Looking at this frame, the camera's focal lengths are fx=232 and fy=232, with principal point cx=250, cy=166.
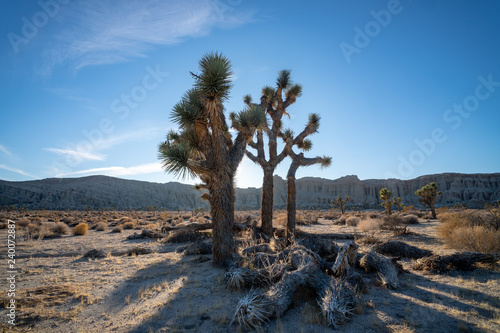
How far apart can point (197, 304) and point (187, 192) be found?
91482 mm

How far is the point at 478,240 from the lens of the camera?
22.2 ft

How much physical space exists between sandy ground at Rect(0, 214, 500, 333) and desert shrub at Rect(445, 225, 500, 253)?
1.26 meters

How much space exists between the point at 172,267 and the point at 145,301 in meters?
2.65

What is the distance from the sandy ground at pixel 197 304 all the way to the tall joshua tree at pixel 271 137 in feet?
18.3

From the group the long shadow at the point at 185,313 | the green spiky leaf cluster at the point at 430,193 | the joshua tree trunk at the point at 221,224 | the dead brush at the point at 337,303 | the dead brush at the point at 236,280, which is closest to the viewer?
the dead brush at the point at 337,303

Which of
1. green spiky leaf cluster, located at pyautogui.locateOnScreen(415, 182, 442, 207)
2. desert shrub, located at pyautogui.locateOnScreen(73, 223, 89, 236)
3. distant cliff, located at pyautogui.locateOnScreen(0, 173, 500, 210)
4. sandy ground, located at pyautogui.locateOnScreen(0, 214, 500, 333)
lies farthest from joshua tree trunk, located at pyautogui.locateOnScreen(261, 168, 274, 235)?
distant cliff, located at pyautogui.locateOnScreen(0, 173, 500, 210)

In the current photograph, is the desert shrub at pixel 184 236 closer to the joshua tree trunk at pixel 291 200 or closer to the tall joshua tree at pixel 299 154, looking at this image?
the joshua tree trunk at pixel 291 200

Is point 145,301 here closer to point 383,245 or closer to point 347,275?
point 347,275

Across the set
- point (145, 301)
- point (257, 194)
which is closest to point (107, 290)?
point (145, 301)

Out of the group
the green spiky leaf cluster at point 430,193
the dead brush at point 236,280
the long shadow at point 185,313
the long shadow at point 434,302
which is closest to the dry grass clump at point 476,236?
the long shadow at point 434,302

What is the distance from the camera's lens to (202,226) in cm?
1356

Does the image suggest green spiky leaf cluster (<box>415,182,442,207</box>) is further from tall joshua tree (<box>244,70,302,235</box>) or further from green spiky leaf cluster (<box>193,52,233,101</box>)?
green spiky leaf cluster (<box>193,52,233,101</box>)

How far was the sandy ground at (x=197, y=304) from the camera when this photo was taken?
3594 mm

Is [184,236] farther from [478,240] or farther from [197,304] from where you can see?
[478,240]
